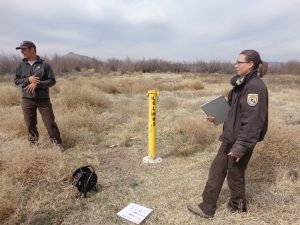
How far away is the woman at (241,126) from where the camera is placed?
286cm

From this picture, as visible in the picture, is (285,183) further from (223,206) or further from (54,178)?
(54,178)

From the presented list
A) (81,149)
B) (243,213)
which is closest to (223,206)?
(243,213)

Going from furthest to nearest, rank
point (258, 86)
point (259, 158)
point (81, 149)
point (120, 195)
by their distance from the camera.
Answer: point (81, 149) < point (259, 158) < point (120, 195) < point (258, 86)

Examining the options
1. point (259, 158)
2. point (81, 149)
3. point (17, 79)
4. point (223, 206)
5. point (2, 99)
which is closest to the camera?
point (223, 206)

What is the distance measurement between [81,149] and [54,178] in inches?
69.3

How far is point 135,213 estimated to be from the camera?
3527mm

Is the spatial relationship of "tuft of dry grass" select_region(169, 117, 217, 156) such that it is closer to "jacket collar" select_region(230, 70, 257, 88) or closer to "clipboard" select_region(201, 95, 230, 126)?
"clipboard" select_region(201, 95, 230, 126)

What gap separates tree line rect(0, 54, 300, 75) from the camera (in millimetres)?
34375

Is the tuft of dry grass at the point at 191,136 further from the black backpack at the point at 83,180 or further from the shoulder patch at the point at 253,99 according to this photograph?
the shoulder patch at the point at 253,99

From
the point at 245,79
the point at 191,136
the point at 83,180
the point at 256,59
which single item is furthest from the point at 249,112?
the point at 191,136

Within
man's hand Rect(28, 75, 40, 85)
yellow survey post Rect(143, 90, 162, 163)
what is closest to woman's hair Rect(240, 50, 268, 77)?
yellow survey post Rect(143, 90, 162, 163)

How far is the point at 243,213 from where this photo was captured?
3496 mm

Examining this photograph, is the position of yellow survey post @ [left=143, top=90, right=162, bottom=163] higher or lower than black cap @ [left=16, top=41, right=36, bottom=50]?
lower

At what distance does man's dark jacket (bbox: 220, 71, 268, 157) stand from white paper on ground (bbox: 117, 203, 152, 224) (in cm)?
131
